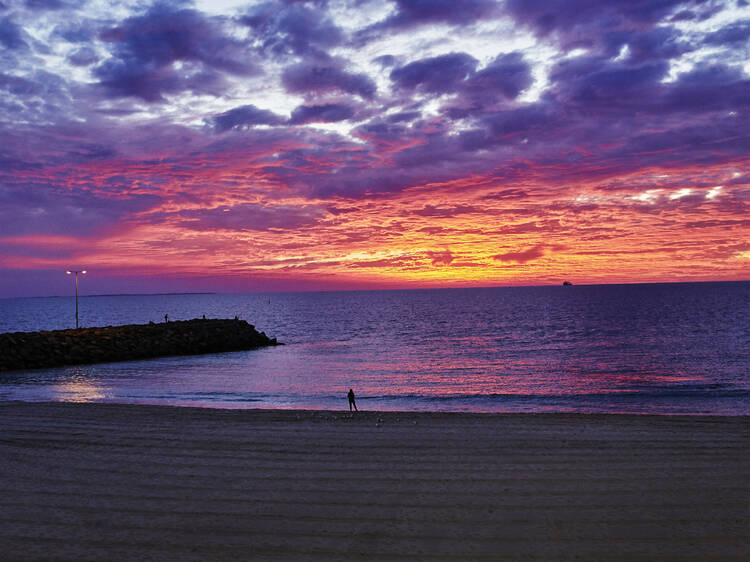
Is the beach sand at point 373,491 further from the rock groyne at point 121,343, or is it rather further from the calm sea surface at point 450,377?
the rock groyne at point 121,343

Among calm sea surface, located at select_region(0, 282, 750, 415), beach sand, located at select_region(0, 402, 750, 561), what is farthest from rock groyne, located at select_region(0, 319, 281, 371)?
beach sand, located at select_region(0, 402, 750, 561)

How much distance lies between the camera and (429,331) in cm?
6594

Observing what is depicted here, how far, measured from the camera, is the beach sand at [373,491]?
6.84 metres

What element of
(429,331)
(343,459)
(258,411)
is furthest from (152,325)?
(343,459)

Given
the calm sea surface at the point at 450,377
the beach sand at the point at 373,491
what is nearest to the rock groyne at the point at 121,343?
the calm sea surface at the point at 450,377

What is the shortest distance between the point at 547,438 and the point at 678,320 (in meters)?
71.6

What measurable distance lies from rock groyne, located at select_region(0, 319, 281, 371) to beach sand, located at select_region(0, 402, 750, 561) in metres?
28.6

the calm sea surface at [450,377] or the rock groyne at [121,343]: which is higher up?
the rock groyne at [121,343]

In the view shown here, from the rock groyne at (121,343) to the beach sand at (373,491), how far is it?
28639 mm

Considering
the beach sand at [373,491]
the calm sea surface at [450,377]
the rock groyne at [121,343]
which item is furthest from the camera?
the rock groyne at [121,343]

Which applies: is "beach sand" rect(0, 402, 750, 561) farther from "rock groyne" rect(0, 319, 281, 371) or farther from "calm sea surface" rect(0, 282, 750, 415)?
"rock groyne" rect(0, 319, 281, 371)

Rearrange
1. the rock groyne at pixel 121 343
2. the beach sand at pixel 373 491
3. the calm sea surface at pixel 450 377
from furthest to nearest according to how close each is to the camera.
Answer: the rock groyne at pixel 121 343, the calm sea surface at pixel 450 377, the beach sand at pixel 373 491

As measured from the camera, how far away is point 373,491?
8891 millimetres

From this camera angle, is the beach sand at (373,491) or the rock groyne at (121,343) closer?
the beach sand at (373,491)
